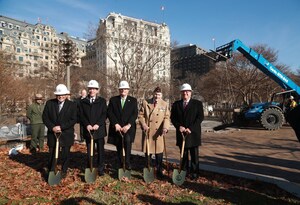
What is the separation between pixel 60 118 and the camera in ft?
16.9

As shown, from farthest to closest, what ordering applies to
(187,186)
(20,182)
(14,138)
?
1. (14,138)
2. (20,182)
3. (187,186)

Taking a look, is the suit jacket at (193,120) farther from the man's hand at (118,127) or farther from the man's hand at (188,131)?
the man's hand at (118,127)

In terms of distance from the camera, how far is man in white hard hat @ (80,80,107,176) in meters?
5.13

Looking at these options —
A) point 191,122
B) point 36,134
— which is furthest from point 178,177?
point 36,134

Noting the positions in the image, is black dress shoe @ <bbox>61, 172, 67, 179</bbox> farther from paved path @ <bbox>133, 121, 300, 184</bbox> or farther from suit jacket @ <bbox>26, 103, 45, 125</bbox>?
suit jacket @ <bbox>26, 103, 45, 125</bbox>

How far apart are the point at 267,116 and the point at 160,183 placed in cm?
1036

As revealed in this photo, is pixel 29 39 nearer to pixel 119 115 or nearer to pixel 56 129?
pixel 56 129

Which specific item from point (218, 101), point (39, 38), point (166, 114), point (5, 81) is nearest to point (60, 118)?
point (166, 114)

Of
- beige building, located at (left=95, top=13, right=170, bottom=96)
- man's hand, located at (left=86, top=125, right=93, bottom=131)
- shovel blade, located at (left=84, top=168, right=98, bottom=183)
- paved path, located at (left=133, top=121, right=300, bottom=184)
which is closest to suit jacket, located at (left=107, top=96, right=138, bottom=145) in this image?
man's hand, located at (left=86, top=125, right=93, bottom=131)

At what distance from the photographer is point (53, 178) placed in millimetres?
4875

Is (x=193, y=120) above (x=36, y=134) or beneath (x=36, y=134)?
above

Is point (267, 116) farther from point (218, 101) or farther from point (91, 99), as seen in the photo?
point (218, 101)

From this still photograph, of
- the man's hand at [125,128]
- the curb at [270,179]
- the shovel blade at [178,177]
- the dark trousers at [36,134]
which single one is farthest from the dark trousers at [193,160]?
the dark trousers at [36,134]

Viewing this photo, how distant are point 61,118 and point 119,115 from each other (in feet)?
3.84
